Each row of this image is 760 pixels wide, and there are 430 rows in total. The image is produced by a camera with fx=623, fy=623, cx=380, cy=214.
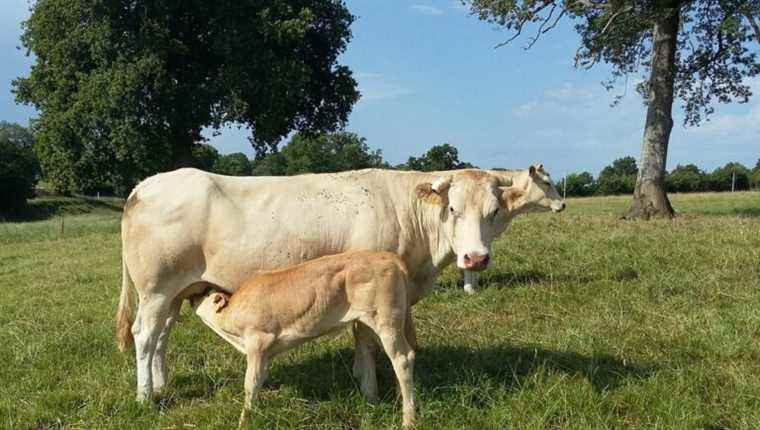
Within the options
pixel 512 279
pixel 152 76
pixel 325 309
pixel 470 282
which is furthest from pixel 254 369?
pixel 152 76

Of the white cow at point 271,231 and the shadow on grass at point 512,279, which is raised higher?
the white cow at point 271,231

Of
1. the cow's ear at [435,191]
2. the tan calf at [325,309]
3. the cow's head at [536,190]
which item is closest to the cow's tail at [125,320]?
the tan calf at [325,309]

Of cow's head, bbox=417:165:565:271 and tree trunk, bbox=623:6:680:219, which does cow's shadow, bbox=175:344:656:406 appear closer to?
cow's head, bbox=417:165:565:271

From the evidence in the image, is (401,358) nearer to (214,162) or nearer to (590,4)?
(590,4)

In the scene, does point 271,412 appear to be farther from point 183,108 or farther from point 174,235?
point 183,108

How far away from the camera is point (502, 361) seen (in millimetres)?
5805

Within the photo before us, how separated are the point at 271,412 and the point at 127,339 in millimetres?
2198

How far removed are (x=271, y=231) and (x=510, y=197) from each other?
331 centimetres

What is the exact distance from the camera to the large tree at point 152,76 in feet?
81.9

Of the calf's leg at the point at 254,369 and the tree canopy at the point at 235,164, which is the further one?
the tree canopy at the point at 235,164

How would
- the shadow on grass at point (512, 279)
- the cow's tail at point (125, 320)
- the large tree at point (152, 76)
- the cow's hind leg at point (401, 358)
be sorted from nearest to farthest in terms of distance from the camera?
the cow's hind leg at point (401, 358), the cow's tail at point (125, 320), the shadow on grass at point (512, 279), the large tree at point (152, 76)

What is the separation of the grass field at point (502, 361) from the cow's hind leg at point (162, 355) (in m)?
0.14

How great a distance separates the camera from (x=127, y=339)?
6.11 meters

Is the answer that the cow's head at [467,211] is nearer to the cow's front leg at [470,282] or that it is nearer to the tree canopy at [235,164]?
the cow's front leg at [470,282]
